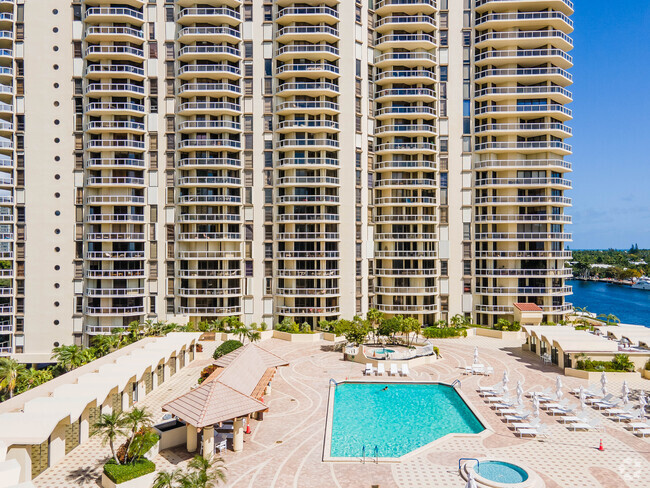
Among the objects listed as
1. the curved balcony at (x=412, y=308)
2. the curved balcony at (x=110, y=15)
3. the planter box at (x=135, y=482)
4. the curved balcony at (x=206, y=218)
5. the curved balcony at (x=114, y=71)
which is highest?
the curved balcony at (x=110, y=15)

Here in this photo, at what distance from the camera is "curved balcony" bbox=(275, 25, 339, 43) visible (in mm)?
58281

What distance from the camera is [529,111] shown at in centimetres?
6012

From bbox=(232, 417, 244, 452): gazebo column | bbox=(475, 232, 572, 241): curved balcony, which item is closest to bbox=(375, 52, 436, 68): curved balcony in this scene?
bbox=(475, 232, 572, 241): curved balcony

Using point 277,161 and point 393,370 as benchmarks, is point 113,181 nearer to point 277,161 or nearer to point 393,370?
point 277,161

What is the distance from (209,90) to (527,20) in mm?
41918

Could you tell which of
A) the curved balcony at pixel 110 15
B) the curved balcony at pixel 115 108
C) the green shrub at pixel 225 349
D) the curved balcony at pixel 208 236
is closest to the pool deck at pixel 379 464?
the green shrub at pixel 225 349

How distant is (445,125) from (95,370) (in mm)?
50714

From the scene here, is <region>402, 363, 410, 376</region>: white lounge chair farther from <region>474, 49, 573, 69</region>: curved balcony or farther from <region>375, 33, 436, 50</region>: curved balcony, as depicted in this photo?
<region>375, 33, 436, 50</region>: curved balcony

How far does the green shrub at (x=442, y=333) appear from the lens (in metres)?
56.3

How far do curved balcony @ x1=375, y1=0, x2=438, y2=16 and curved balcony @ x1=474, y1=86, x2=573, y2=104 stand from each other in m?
13.1

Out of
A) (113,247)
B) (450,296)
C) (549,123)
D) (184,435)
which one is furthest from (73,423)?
(549,123)

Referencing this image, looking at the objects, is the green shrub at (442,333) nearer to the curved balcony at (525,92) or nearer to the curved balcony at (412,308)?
the curved balcony at (412,308)

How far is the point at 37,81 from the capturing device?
56469 millimetres

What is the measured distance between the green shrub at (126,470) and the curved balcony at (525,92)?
57152mm
